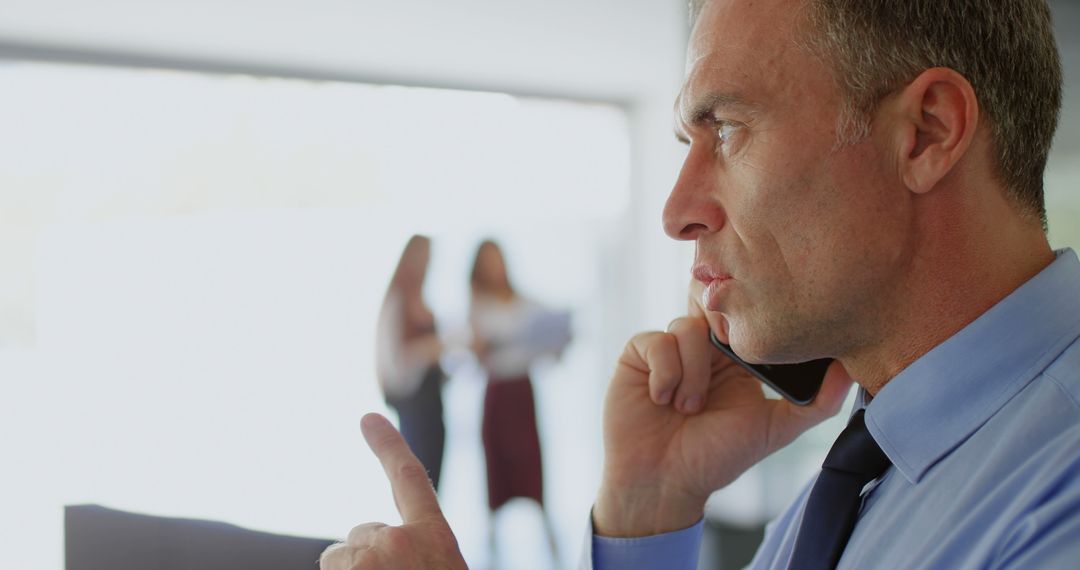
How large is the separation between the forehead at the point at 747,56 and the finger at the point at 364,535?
574 millimetres

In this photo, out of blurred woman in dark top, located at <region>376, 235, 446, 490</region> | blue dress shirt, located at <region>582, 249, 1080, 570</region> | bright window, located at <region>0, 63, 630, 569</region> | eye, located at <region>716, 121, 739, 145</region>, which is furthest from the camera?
blurred woman in dark top, located at <region>376, 235, 446, 490</region>

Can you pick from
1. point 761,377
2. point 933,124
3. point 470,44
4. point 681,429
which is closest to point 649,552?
point 681,429

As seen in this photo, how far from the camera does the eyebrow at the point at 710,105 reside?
98 centimetres

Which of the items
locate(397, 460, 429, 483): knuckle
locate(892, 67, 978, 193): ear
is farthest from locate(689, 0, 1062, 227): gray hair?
locate(397, 460, 429, 483): knuckle

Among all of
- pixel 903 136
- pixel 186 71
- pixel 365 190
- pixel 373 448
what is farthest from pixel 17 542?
pixel 365 190

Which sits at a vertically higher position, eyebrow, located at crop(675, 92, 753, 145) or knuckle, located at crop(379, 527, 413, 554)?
eyebrow, located at crop(675, 92, 753, 145)

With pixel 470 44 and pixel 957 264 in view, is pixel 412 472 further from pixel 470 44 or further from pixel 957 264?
pixel 470 44

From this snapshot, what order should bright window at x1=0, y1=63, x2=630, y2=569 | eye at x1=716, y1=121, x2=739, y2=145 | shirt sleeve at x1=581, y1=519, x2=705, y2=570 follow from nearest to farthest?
eye at x1=716, y1=121, x2=739, y2=145 < shirt sleeve at x1=581, y1=519, x2=705, y2=570 < bright window at x1=0, y1=63, x2=630, y2=569

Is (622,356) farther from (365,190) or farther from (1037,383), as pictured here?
(365,190)

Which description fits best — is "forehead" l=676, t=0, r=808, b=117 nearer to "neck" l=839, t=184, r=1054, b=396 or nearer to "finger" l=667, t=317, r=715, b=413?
"neck" l=839, t=184, r=1054, b=396

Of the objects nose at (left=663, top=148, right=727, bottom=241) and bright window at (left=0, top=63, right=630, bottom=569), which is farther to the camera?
Answer: bright window at (left=0, top=63, right=630, bottom=569)

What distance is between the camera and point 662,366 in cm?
122

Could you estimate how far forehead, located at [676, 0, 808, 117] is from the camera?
3.16ft

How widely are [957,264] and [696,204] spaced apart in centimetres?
28
